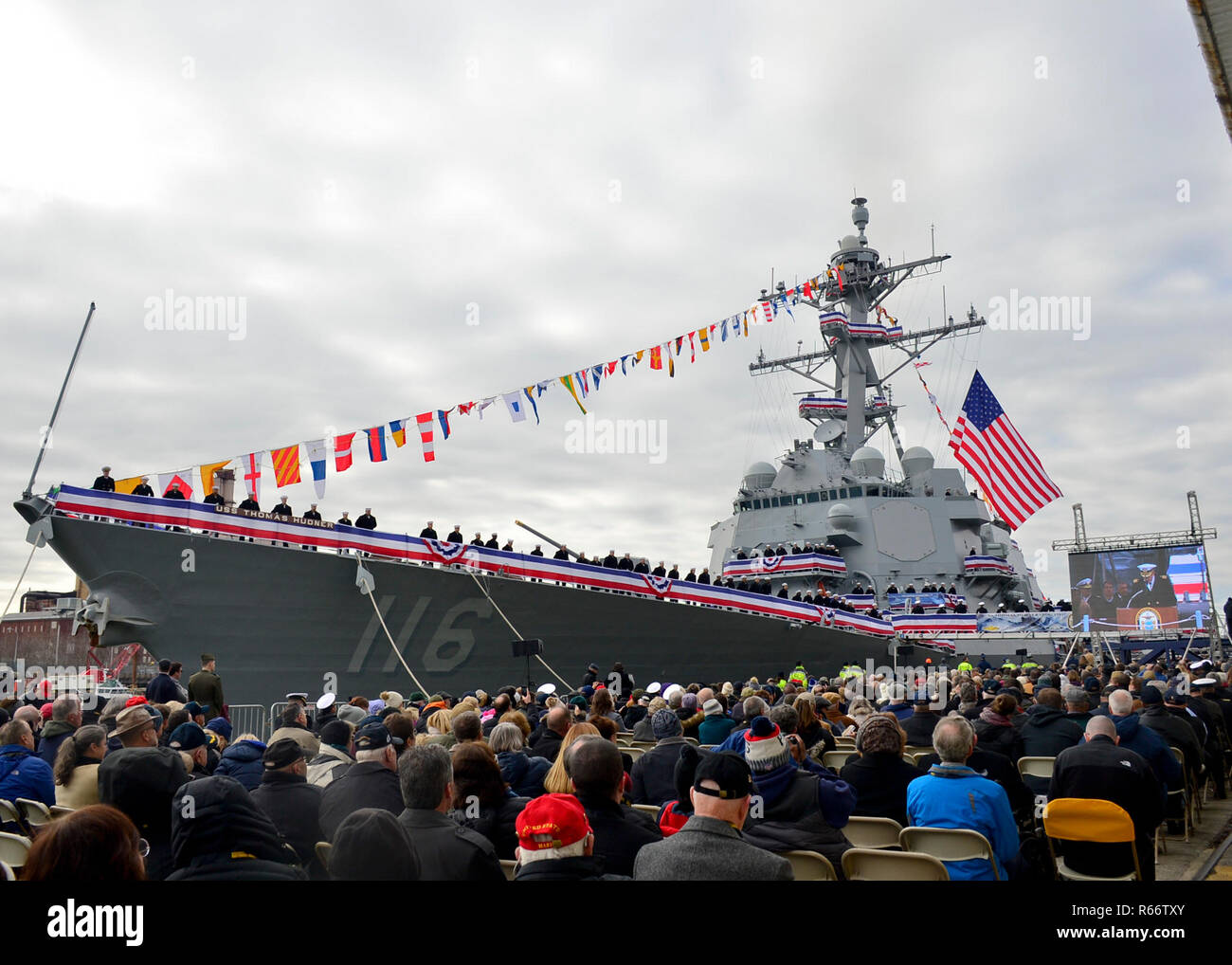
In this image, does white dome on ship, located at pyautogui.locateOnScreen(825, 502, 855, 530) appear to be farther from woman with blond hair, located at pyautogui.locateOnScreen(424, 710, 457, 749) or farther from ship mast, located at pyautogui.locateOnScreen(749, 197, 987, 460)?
woman with blond hair, located at pyautogui.locateOnScreen(424, 710, 457, 749)

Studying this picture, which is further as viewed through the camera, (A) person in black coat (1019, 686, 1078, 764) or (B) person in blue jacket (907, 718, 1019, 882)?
(A) person in black coat (1019, 686, 1078, 764)

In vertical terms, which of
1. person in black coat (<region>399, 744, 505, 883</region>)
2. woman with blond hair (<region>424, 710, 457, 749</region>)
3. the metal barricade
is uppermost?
person in black coat (<region>399, 744, 505, 883</region>)

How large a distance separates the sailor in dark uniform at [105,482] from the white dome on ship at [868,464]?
67.0 feet

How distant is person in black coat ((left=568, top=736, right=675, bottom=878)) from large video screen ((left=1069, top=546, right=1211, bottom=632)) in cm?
1821

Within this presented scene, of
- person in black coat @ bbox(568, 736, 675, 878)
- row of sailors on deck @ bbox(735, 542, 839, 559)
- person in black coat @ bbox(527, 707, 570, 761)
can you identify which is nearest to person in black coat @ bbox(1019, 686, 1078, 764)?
person in black coat @ bbox(527, 707, 570, 761)

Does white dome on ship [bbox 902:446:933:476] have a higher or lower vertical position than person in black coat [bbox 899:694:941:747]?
higher

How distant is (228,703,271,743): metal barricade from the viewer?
494 inches

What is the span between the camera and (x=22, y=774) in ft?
15.0

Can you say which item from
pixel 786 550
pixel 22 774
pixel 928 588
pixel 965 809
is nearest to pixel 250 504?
pixel 22 774

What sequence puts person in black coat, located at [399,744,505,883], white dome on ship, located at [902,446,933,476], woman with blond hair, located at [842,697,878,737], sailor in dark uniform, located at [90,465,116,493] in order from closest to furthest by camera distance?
person in black coat, located at [399,744,505,883]
woman with blond hair, located at [842,697,878,737]
sailor in dark uniform, located at [90,465,116,493]
white dome on ship, located at [902,446,933,476]

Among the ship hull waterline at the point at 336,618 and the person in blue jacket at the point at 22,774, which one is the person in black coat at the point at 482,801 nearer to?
the person in blue jacket at the point at 22,774

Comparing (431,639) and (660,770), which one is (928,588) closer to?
(431,639)

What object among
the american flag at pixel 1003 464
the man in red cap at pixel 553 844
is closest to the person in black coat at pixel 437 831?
the man in red cap at pixel 553 844

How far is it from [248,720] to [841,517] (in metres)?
17.1
